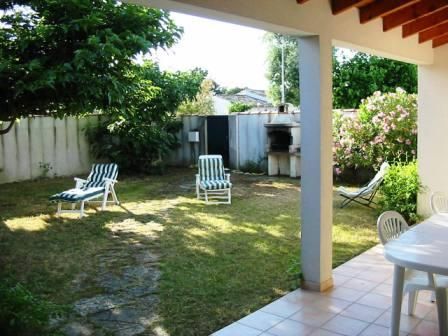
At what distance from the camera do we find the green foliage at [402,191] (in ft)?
21.6

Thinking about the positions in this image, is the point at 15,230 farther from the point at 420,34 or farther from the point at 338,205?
the point at 420,34

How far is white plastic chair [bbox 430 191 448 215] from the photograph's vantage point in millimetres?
4398

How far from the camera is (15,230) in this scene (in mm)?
6457

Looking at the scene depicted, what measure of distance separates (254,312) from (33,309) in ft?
5.98

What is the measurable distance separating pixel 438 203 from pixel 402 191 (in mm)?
2003

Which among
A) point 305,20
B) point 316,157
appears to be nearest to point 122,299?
point 316,157

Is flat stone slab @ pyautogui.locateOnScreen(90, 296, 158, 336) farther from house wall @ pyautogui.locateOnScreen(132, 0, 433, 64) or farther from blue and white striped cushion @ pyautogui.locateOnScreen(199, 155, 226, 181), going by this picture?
blue and white striped cushion @ pyautogui.locateOnScreen(199, 155, 226, 181)

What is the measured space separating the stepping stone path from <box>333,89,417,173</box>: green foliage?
5541mm

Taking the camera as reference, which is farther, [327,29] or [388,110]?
[388,110]

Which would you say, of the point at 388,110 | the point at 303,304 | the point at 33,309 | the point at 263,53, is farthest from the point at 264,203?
the point at 263,53

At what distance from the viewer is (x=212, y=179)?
28.2 feet

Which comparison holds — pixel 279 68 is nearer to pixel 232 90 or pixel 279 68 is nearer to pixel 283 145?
pixel 232 90

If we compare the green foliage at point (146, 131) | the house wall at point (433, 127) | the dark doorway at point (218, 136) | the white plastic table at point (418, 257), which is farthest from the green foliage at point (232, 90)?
the white plastic table at point (418, 257)

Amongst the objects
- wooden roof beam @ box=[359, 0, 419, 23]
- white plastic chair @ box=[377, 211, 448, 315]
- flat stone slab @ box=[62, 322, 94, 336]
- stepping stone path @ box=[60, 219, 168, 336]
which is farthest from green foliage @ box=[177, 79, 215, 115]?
white plastic chair @ box=[377, 211, 448, 315]
